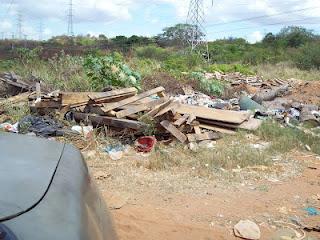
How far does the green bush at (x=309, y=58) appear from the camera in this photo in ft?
91.3

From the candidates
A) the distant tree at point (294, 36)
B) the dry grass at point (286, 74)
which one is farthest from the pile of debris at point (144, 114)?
the distant tree at point (294, 36)

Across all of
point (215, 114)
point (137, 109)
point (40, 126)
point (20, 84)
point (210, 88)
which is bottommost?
point (40, 126)

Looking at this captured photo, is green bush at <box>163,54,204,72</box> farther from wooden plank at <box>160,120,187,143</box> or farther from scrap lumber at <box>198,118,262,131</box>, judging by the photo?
wooden plank at <box>160,120,187,143</box>

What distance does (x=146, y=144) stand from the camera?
745 cm

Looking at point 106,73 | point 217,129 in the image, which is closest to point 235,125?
point 217,129

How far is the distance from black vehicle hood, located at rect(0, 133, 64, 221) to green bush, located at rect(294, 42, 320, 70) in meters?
27.8

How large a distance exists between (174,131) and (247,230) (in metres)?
3.37

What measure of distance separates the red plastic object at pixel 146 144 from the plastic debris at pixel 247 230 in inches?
118

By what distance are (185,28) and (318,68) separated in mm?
18688

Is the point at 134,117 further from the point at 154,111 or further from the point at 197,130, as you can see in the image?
the point at 197,130

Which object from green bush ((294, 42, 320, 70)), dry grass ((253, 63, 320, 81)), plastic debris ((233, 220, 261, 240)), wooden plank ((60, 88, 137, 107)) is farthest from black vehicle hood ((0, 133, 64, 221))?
green bush ((294, 42, 320, 70))

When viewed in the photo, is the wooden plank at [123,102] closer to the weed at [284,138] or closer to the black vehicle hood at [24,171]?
the weed at [284,138]

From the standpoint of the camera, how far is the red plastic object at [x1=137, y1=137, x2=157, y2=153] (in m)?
7.34

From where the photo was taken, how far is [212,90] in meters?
14.3
